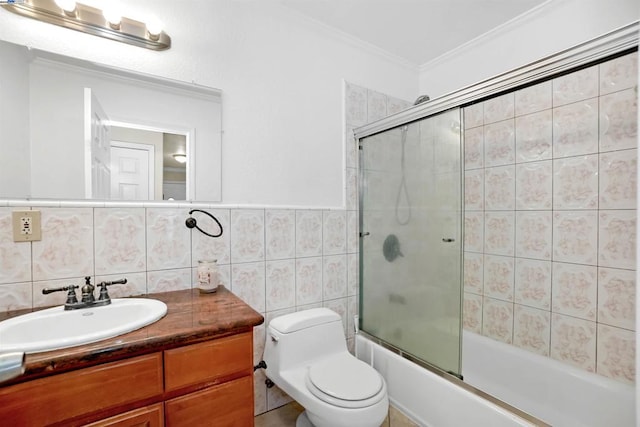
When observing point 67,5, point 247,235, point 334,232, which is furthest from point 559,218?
point 67,5

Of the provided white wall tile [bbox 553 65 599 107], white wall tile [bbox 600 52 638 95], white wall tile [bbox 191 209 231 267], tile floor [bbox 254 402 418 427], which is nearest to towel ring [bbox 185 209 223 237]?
white wall tile [bbox 191 209 231 267]

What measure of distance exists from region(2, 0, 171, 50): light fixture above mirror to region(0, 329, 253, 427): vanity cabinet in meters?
1.34

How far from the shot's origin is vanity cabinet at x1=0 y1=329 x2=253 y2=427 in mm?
776

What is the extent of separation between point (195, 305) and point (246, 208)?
59cm

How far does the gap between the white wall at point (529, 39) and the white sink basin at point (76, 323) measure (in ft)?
6.40

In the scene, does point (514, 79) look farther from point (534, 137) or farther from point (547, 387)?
point (547, 387)

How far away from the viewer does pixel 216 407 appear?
40.2 inches

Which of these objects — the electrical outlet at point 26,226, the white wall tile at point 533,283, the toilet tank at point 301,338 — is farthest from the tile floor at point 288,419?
the electrical outlet at point 26,226

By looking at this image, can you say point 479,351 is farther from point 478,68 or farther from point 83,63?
point 83,63

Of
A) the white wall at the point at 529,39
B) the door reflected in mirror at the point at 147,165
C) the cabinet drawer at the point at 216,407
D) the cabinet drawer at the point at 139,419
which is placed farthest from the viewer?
the white wall at the point at 529,39

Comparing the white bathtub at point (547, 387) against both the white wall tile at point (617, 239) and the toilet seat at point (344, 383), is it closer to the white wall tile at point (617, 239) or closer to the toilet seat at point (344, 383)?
the white wall tile at point (617, 239)

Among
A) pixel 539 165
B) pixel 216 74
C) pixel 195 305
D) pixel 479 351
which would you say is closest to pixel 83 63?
pixel 216 74

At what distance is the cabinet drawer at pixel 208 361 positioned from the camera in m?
0.95

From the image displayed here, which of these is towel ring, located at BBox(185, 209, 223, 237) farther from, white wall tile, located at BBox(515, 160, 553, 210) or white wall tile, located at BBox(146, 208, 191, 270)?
white wall tile, located at BBox(515, 160, 553, 210)
